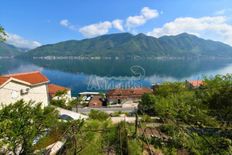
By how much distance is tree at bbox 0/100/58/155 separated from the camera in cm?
Answer: 1168

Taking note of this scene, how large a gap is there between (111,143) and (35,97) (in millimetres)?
15620

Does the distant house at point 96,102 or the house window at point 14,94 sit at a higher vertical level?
the house window at point 14,94

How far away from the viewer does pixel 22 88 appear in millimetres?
21828

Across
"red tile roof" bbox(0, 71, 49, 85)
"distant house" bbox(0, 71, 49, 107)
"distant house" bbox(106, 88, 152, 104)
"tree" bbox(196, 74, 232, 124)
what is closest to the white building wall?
"distant house" bbox(0, 71, 49, 107)

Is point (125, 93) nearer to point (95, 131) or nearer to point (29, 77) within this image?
point (29, 77)

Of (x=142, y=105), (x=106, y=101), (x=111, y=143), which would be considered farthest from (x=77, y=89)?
(x=111, y=143)

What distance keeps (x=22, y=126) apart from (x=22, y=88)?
10.1 m

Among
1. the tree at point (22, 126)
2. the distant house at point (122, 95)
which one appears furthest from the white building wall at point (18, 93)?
the distant house at point (122, 95)

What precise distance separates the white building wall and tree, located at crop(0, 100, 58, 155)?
6533 millimetres

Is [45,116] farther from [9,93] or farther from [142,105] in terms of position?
[142,105]

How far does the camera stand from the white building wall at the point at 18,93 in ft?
64.6

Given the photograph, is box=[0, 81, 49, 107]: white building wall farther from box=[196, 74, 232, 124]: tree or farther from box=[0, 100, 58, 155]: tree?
box=[196, 74, 232, 124]: tree

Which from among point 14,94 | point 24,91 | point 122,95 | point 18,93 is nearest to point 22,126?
point 14,94

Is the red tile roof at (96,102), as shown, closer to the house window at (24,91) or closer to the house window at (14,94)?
the house window at (24,91)
